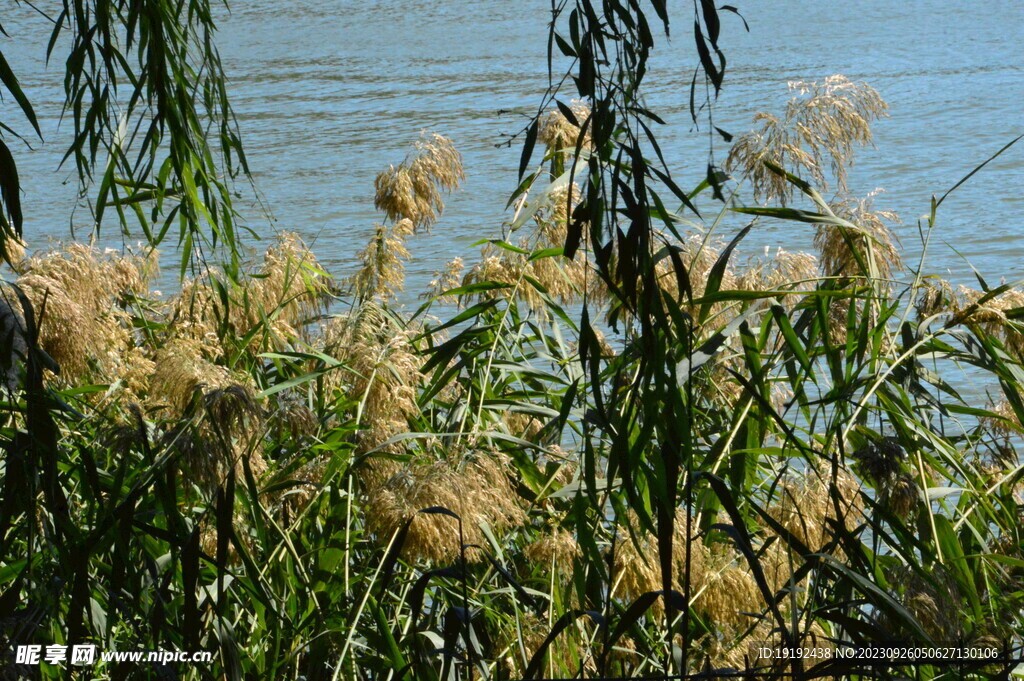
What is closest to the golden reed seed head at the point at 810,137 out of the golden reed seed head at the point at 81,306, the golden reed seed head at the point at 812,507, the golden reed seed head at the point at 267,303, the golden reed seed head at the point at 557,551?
the golden reed seed head at the point at 812,507

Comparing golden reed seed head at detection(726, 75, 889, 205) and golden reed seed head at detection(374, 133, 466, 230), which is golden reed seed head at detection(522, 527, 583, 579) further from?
golden reed seed head at detection(374, 133, 466, 230)

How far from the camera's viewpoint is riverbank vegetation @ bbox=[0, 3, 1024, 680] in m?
1.24

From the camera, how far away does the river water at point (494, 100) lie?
15.6 ft

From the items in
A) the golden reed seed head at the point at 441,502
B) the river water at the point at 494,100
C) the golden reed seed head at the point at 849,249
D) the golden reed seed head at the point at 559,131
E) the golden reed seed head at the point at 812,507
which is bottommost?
the river water at the point at 494,100

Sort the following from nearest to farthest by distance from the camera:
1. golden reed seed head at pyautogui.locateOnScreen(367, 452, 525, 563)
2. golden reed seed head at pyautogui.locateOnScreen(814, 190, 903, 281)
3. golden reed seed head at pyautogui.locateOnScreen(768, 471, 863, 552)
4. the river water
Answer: golden reed seed head at pyautogui.locateOnScreen(367, 452, 525, 563)
golden reed seed head at pyautogui.locateOnScreen(768, 471, 863, 552)
golden reed seed head at pyautogui.locateOnScreen(814, 190, 903, 281)
the river water

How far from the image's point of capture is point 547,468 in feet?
6.27

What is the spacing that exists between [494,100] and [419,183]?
15.9 ft

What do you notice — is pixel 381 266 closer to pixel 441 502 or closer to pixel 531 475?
pixel 531 475

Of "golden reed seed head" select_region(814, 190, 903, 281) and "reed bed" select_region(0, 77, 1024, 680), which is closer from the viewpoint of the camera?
"reed bed" select_region(0, 77, 1024, 680)

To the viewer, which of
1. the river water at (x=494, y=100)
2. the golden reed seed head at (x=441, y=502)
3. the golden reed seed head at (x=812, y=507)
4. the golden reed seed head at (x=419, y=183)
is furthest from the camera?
the river water at (x=494, y=100)

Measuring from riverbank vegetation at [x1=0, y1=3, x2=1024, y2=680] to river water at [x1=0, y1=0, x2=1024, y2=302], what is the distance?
765 millimetres

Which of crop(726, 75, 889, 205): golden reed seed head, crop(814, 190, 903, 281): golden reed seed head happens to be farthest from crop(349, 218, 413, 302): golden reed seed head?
crop(814, 190, 903, 281): golden reed seed head

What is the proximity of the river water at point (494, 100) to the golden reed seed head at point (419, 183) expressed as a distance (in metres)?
0.36

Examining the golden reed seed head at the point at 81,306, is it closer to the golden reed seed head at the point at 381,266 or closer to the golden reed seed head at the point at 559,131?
the golden reed seed head at the point at 381,266
